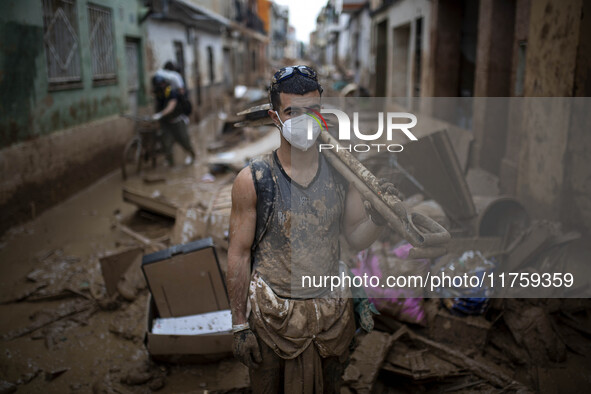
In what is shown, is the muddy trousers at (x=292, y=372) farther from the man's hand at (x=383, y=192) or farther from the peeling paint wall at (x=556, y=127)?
the peeling paint wall at (x=556, y=127)

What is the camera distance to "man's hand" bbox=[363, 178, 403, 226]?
192 centimetres

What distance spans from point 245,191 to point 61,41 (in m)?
7.28

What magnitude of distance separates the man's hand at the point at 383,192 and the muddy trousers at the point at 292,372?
0.61 m

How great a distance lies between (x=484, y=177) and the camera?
6.88m

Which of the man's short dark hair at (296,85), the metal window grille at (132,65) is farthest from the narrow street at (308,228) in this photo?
Result: the metal window grille at (132,65)

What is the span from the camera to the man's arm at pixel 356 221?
218 centimetres

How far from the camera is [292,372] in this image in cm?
213

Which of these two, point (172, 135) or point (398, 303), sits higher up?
point (172, 135)

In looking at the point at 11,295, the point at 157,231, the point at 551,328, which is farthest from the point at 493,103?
the point at 11,295

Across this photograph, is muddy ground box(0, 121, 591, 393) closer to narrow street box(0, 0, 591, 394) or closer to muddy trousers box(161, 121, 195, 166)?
narrow street box(0, 0, 591, 394)

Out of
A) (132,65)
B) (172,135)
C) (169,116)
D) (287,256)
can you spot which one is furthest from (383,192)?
(132,65)

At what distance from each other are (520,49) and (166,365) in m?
5.52

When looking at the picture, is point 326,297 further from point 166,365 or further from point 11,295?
point 11,295

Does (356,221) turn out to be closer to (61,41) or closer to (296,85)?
(296,85)
